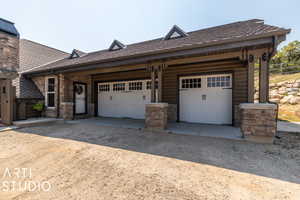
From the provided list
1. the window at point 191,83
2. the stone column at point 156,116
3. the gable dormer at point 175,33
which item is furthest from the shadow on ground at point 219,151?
the gable dormer at point 175,33

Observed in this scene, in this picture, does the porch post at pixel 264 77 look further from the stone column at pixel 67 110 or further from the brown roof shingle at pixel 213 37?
the stone column at pixel 67 110

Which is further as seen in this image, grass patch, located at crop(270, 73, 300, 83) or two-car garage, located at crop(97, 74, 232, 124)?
grass patch, located at crop(270, 73, 300, 83)

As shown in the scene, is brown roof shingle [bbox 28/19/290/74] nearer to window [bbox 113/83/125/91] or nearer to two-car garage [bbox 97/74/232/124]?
two-car garage [bbox 97/74/232/124]

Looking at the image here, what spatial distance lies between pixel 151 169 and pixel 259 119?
345 cm

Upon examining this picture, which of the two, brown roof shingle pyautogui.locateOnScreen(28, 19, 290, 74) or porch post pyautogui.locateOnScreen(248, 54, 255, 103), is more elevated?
brown roof shingle pyautogui.locateOnScreen(28, 19, 290, 74)

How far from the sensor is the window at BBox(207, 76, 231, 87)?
19.3 feet

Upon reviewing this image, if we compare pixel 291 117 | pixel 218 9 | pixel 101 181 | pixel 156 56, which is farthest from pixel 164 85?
pixel 291 117

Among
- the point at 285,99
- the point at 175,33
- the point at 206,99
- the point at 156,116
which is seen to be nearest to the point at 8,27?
the point at 175,33

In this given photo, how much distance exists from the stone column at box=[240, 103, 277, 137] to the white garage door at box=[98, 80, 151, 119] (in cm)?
458

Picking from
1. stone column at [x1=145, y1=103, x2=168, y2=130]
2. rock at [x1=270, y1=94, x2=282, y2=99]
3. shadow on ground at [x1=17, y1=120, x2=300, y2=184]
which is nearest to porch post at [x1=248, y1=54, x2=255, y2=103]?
shadow on ground at [x1=17, y1=120, x2=300, y2=184]

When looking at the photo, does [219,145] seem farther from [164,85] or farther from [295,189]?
[164,85]

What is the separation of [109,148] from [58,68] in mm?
6010

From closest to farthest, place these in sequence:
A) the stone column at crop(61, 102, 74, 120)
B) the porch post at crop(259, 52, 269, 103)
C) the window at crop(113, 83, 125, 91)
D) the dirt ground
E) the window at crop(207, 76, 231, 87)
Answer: the dirt ground, the porch post at crop(259, 52, 269, 103), the window at crop(207, 76, 231, 87), the stone column at crop(61, 102, 74, 120), the window at crop(113, 83, 125, 91)

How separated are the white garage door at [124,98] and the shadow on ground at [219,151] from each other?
3272mm
